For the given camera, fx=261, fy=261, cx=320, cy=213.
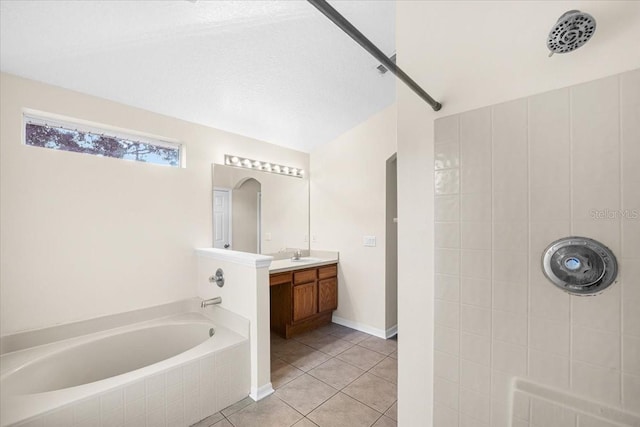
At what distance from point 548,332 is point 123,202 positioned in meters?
2.90

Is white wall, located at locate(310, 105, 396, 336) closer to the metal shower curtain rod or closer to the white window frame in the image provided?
the white window frame

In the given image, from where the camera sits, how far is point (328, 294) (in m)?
3.46

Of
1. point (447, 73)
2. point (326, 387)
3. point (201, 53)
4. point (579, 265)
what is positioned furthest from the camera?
point (326, 387)

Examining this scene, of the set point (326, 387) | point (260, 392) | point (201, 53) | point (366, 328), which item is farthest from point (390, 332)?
point (201, 53)

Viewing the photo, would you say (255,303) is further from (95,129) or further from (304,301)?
(95,129)

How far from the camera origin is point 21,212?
6.06 ft

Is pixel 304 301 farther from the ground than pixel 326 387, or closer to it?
farther from the ground

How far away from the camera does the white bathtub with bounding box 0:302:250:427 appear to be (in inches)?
55.6

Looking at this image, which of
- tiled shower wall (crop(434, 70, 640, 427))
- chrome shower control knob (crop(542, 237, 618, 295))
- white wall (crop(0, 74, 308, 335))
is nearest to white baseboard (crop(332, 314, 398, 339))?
white wall (crop(0, 74, 308, 335))

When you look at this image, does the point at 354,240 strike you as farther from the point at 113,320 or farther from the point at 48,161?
the point at 48,161

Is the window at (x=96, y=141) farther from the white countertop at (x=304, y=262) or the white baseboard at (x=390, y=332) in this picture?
the white baseboard at (x=390, y=332)

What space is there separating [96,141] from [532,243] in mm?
3056

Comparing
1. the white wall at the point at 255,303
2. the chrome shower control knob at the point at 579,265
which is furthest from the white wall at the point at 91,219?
the chrome shower control knob at the point at 579,265

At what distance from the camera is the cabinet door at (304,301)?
10.2ft
